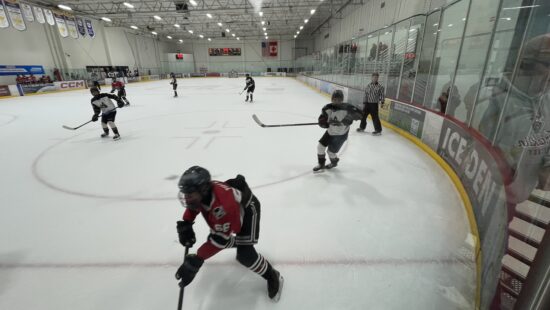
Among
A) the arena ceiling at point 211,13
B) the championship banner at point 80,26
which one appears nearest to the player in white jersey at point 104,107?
the arena ceiling at point 211,13

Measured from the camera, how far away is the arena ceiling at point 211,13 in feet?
62.0

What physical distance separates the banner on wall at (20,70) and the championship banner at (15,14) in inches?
108

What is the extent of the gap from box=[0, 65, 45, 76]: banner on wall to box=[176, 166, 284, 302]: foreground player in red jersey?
21.7 meters

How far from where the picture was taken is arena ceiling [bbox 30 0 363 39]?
62.0 feet

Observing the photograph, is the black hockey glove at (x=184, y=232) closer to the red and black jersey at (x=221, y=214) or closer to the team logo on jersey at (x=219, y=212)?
the red and black jersey at (x=221, y=214)

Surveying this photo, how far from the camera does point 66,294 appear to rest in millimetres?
1975

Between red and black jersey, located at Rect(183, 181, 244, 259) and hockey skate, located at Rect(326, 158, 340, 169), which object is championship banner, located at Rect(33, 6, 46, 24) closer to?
hockey skate, located at Rect(326, 158, 340, 169)

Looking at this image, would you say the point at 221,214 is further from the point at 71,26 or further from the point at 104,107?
the point at 71,26

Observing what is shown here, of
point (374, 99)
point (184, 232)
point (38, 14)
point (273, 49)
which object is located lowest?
point (184, 232)

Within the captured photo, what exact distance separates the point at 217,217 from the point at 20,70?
22629 millimetres

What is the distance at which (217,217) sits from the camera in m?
1.48

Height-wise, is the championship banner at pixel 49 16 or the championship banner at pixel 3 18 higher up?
the championship banner at pixel 49 16

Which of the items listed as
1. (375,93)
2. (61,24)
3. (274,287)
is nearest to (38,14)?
(61,24)

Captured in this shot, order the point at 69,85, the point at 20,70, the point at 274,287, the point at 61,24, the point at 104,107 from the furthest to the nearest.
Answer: the point at 69,85
the point at 61,24
the point at 20,70
the point at 104,107
the point at 274,287
